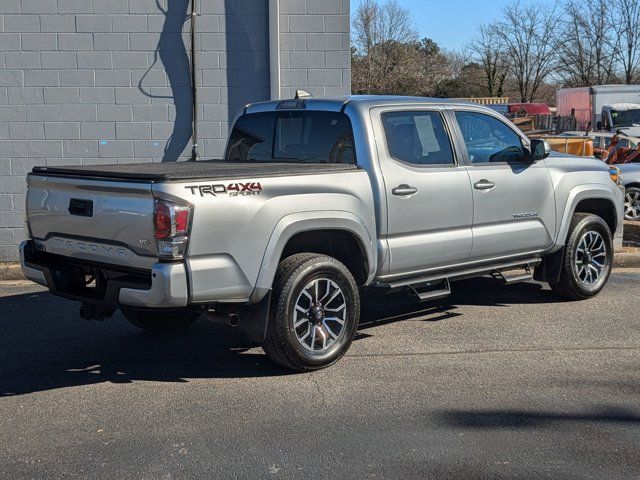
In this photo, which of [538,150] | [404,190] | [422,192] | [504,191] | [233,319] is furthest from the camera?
[538,150]

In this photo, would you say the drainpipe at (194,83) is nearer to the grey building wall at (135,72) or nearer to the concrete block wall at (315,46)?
the grey building wall at (135,72)

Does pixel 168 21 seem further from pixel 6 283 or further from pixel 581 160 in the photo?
pixel 581 160

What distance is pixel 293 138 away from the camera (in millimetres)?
7031

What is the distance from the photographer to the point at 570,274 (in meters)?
8.09

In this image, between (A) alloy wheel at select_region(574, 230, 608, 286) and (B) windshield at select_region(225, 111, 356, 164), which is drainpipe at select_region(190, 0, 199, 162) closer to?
(B) windshield at select_region(225, 111, 356, 164)

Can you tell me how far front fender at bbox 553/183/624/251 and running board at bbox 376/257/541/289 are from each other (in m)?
0.34

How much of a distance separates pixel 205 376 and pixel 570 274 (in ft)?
12.8

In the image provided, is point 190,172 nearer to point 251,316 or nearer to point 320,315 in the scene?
point 251,316

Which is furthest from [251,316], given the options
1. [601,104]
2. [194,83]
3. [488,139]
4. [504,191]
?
[601,104]

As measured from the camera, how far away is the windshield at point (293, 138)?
661cm

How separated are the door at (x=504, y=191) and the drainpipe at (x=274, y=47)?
3.72 m

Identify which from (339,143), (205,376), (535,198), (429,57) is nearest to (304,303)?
(205,376)

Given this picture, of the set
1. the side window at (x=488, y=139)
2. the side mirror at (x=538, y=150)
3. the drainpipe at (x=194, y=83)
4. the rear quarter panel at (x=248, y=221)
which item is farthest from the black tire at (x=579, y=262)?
the drainpipe at (x=194, y=83)

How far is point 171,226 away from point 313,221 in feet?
3.80
